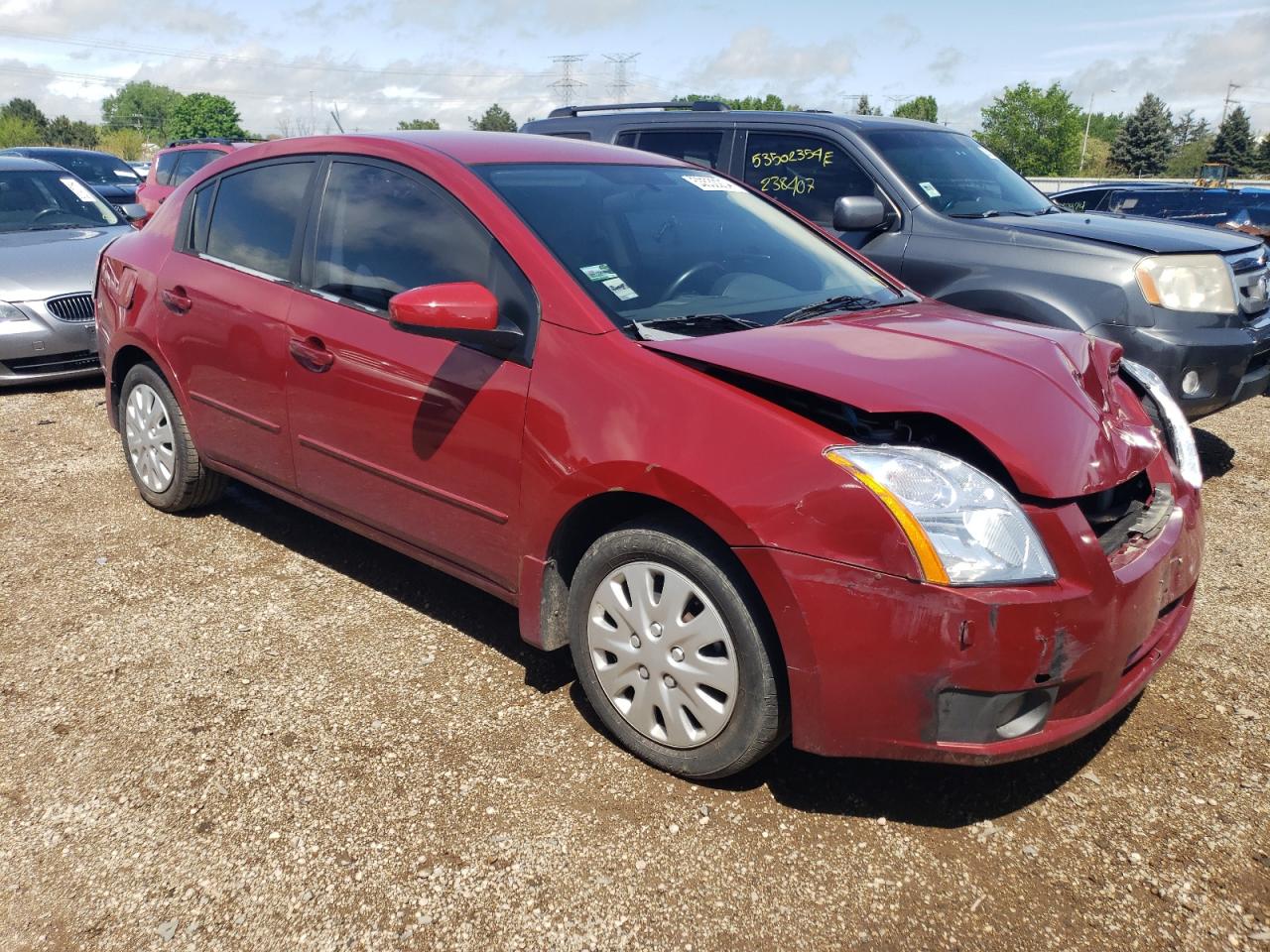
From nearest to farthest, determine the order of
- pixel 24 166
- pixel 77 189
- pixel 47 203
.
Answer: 1. pixel 47 203
2. pixel 24 166
3. pixel 77 189

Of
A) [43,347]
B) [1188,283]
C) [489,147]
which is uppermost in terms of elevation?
[489,147]

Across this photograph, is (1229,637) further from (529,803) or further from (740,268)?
(529,803)

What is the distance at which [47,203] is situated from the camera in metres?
8.50

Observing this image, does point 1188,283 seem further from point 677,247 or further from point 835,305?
point 677,247

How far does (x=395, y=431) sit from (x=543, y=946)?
1.68m

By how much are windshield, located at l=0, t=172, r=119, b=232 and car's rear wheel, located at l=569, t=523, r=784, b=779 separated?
24.4 ft

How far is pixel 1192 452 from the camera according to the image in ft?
10.3

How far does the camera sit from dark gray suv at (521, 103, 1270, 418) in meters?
4.88

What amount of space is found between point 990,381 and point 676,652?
1.06 metres

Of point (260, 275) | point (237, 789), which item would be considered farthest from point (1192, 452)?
point (260, 275)

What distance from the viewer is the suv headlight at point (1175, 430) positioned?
10.1 ft

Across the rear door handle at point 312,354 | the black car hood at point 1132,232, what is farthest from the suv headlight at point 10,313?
the black car hood at point 1132,232

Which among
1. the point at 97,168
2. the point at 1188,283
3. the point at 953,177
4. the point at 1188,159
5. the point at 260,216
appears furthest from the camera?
the point at 1188,159

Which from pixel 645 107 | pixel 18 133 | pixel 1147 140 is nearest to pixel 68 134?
pixel 18 133
